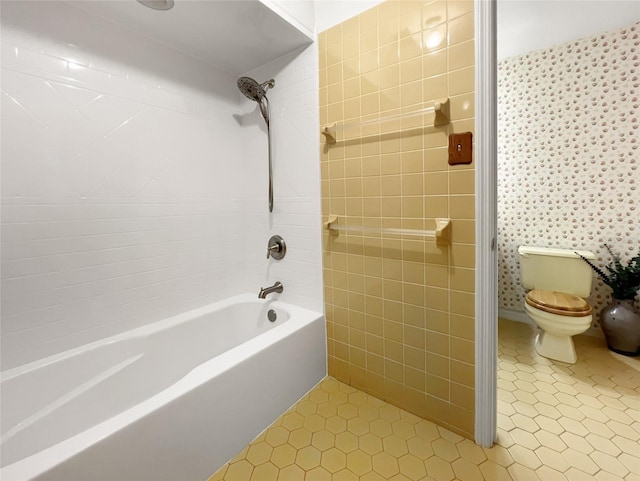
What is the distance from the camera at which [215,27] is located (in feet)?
4.97

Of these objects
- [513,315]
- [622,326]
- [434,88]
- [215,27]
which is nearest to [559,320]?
[622,326]

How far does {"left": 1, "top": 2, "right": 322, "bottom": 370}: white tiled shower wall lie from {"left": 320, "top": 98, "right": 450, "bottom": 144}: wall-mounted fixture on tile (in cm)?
16

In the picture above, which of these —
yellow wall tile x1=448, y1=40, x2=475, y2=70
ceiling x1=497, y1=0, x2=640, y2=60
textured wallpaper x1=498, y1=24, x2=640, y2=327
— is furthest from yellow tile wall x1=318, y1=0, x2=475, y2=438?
textured wallpaper x1=498, y1=24, x2=640, y2=327

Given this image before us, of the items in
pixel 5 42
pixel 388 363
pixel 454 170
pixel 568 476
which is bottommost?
pixel 568 476

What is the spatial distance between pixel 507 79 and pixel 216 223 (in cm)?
258

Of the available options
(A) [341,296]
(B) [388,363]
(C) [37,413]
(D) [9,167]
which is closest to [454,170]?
(A) [341,296]

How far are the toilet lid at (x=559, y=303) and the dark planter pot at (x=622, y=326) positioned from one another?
0.25m

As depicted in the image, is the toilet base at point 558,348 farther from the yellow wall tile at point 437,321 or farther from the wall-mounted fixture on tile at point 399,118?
the wall-mounted fixture on tile at point 399,118

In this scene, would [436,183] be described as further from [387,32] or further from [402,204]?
[387,32]

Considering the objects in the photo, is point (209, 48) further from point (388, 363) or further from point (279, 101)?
point (388, 363)

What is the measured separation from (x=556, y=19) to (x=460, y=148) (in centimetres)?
157

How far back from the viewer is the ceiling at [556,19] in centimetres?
176

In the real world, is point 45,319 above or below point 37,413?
above

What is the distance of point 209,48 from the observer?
172cm
